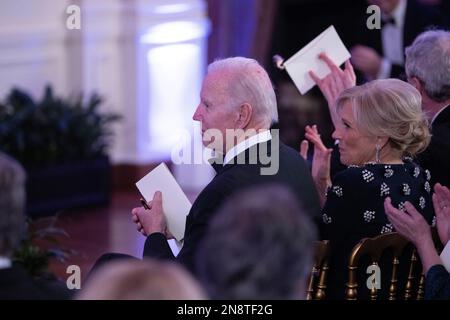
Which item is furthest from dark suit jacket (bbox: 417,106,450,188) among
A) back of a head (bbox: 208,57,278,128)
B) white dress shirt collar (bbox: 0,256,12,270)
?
white dress shirt collar (bbox: 0,256,12,270)

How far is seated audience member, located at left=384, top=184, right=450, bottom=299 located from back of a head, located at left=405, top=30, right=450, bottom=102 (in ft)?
2.16

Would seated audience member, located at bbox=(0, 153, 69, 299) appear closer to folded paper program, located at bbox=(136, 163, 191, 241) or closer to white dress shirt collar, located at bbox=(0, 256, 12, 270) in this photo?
white dress shirt collar, located at bbox=(0, 256, 12, 270)

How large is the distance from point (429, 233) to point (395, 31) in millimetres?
3123

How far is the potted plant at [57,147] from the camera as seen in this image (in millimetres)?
7305

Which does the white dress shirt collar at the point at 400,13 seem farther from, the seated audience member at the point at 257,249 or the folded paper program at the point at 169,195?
the seated audience member at the point at 257,249

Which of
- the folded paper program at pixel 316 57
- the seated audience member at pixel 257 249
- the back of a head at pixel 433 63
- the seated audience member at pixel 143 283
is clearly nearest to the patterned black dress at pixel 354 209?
the back of a head at pixel 433 63

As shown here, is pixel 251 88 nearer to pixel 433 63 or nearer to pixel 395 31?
pixel 433 63

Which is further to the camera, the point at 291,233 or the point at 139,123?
the point at 139,123

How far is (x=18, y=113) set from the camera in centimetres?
733

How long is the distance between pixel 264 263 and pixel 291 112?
7.06 meters

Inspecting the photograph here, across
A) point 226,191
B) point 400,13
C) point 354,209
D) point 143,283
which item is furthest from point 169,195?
point 400,13

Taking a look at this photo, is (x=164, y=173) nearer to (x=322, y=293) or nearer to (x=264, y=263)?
(x=322, y=293)

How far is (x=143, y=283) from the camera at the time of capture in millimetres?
1842
